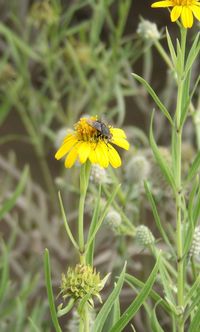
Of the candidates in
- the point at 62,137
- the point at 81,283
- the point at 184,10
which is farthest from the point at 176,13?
the point at 62,137

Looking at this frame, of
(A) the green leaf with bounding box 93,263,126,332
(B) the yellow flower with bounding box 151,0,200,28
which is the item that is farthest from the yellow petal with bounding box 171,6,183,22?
(A) the green leaf with bounding box 93,263,126,332

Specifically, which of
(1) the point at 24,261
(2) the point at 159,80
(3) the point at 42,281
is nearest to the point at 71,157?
(3) the point at 42,281

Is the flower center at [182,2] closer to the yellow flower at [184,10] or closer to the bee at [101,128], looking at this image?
the yellow flower at [184,10]

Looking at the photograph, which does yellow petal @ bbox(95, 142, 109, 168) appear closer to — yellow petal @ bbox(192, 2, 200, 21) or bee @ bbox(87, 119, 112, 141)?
bee @ bbox(87, 119, 112, 141)

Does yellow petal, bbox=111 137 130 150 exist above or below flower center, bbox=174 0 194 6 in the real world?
below

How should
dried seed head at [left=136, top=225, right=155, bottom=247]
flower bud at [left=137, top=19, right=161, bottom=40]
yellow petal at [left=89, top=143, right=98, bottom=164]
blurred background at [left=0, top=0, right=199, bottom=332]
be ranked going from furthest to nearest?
blurred background at [left=0, top=0, right=199, bottom=332], flower bud at [left=137, top=19, right=161, bottom=40], dried seed head at [left=136, top=225, right=155, bottom=247], yellow petal at [left=89, top=143, right=98, bottom=164]

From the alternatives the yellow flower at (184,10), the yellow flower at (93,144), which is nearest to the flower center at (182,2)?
the yellow flower at (184,10)

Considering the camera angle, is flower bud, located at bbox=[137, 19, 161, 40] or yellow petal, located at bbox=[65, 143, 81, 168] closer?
yellow petal, located at bbox=[65, 143, 81, 168]
